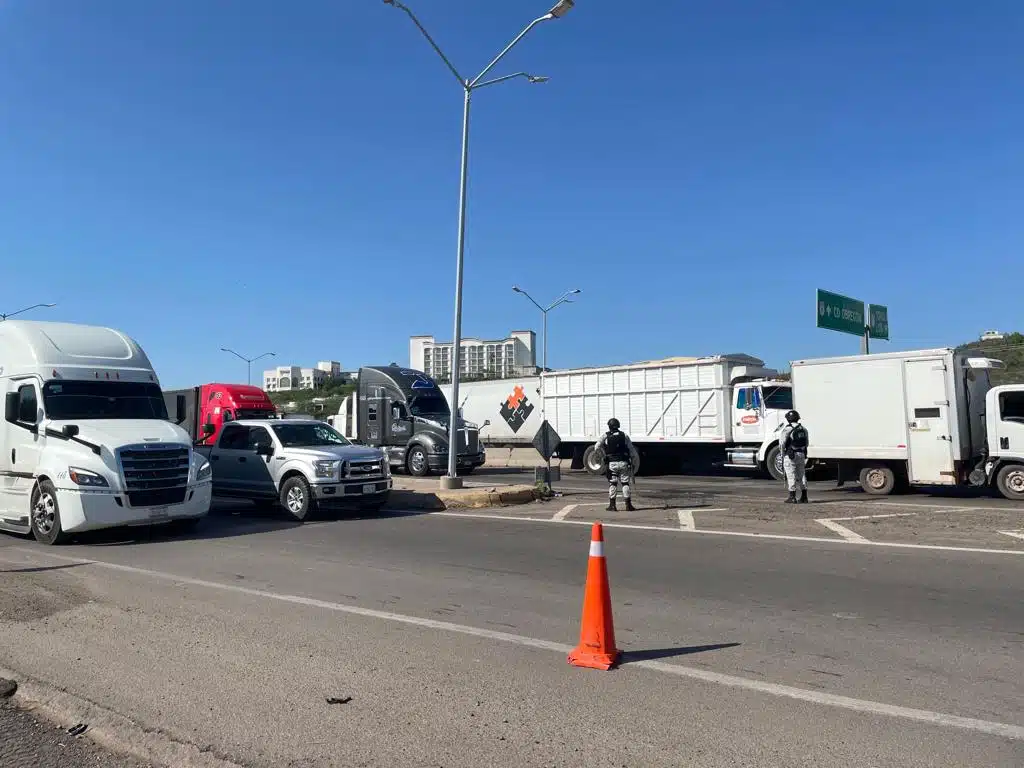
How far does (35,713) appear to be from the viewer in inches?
181

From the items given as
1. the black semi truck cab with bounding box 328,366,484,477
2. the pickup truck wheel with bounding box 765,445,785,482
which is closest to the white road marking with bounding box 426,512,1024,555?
the pickup truck wheel with bounding box 765,445,785,482

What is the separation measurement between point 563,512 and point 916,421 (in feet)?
25.9

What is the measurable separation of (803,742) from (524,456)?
86.7ft

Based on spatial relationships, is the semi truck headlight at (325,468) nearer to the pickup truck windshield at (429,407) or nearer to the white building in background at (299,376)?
the pickup truck windshield at (429,407)

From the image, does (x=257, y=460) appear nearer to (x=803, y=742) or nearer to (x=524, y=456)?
(x=803, y=742)

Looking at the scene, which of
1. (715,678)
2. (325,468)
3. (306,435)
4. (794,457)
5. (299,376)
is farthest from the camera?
(299,376)

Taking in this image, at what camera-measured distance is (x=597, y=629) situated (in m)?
5.35

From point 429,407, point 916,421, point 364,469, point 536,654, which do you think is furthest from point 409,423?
point 536,654

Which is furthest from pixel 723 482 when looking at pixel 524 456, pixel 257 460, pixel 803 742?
pixel 803 742

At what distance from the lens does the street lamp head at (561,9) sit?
15.6 m

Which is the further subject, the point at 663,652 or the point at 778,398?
the point at 778,398

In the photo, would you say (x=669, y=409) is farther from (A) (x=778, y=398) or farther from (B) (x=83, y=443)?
(B) (x=83, y=443)

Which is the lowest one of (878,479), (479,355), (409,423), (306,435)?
(878,479)

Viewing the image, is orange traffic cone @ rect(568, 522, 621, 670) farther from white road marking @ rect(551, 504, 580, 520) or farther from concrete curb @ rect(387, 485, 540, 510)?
concrete curb @ rect(387, 485, 540, 510)
